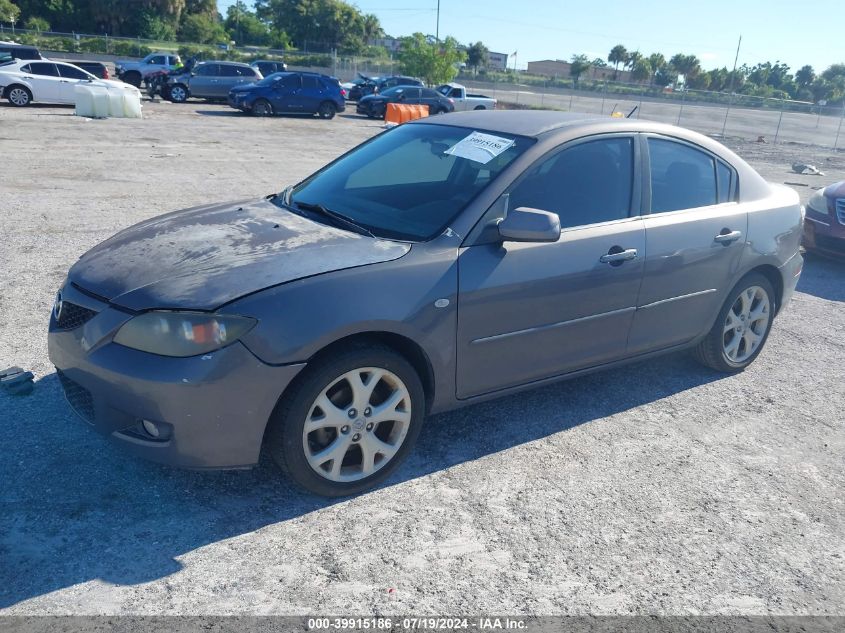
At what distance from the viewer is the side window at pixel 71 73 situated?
21906 mm

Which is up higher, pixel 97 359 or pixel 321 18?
pixel 321 18

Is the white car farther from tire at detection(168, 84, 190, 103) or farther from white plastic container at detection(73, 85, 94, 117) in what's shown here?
tire at detection(168, 84, 190, 103)

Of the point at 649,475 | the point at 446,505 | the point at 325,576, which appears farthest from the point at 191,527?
the point at 649,475

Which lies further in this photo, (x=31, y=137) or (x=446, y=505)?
(x=31, y=137)

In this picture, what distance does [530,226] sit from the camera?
3447 millimetres

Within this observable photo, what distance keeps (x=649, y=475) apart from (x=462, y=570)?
1305 millimetres

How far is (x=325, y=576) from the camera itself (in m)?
2.81

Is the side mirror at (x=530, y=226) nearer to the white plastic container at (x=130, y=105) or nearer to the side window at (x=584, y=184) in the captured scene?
the side window at (x=584, y=184)

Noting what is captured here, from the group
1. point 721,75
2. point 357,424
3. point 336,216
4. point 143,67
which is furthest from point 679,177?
point 721,75

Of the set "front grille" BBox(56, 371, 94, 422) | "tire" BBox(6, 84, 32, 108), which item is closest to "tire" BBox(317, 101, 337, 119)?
"tire" BBox(6, 84, 32, 108)

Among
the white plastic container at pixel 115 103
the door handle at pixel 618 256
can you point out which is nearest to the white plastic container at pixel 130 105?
the white plastic container at pixel 115 103

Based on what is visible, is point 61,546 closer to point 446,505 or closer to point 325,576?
point 325,576

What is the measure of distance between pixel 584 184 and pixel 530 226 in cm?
77

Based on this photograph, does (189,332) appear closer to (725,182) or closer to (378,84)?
(725,182)
